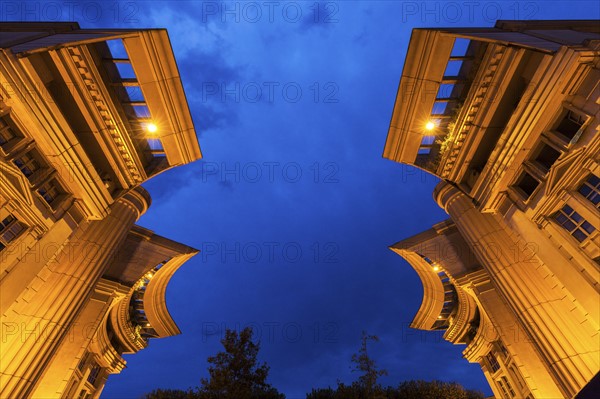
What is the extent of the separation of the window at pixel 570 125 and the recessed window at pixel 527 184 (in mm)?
2865

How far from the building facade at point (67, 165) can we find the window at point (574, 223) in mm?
19880

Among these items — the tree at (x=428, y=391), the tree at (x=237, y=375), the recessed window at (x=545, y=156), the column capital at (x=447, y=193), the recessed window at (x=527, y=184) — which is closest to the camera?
the recessed window at (x=545, y=156)

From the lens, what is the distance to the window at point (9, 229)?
→ 13969 millimetres

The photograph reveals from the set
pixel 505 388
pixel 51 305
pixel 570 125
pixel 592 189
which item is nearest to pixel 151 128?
pixel 51 305

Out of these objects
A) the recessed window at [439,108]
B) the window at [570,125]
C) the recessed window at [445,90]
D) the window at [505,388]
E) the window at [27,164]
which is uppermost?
the recessed window at [445,90]

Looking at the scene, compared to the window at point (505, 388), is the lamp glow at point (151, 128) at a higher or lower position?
higher

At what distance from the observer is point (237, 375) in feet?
75.0

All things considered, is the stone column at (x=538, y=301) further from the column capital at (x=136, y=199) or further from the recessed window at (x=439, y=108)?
the column capital at (x=136, y=199)

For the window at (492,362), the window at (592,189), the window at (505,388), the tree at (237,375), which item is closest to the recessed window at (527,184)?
the window at (592,189)

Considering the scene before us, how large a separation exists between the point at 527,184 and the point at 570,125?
398 cm

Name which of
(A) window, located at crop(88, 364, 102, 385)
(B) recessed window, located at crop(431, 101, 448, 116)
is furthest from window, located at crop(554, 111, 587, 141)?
(A) window, located at crop(88, 364, 102, 385)

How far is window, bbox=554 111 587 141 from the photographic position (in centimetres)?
1604

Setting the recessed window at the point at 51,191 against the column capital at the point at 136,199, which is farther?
the column capital at the point at 136,199

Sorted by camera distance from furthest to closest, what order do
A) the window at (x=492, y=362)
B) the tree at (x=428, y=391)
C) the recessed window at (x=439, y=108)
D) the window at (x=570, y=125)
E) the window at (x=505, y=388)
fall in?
the tree at (x=428, y=391)
the window at (x=492, y=362)
the window at (x=505, y=388)
the recessed window at (x=439, y=108)
the window at (x=570, y=125)
